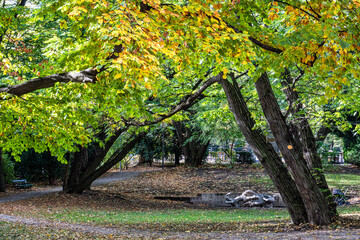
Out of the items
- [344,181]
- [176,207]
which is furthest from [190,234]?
[344,181]

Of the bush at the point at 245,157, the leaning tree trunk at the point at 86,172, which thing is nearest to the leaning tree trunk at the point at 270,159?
the leaning tree trunk at the point at 86,172

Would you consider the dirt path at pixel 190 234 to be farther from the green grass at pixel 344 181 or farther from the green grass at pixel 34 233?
the green grass at pixel 344 181

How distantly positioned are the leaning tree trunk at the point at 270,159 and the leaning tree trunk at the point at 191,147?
1849cm

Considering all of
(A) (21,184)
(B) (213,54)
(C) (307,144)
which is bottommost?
(A) (21,184)

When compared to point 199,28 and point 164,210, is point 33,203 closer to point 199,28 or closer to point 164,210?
point 164,210

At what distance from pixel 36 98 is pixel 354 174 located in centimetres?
2194

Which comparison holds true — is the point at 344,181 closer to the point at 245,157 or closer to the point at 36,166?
the point at 245,157

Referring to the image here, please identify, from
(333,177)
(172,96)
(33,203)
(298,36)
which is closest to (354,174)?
(333,177)

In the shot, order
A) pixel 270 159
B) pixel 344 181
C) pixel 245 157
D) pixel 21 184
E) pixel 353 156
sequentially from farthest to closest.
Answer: pixel 245 157 < pixel 353 156 < pixel 344 181 < pixel 21 184 < pixel 270 159

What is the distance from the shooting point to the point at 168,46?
505cm

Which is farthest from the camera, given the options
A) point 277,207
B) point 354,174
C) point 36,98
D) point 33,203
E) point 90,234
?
point 354,174

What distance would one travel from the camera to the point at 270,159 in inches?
328

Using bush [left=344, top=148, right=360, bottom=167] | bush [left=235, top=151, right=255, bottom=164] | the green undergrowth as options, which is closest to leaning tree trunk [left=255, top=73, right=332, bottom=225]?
the green undergrowth

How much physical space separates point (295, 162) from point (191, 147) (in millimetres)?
19876
